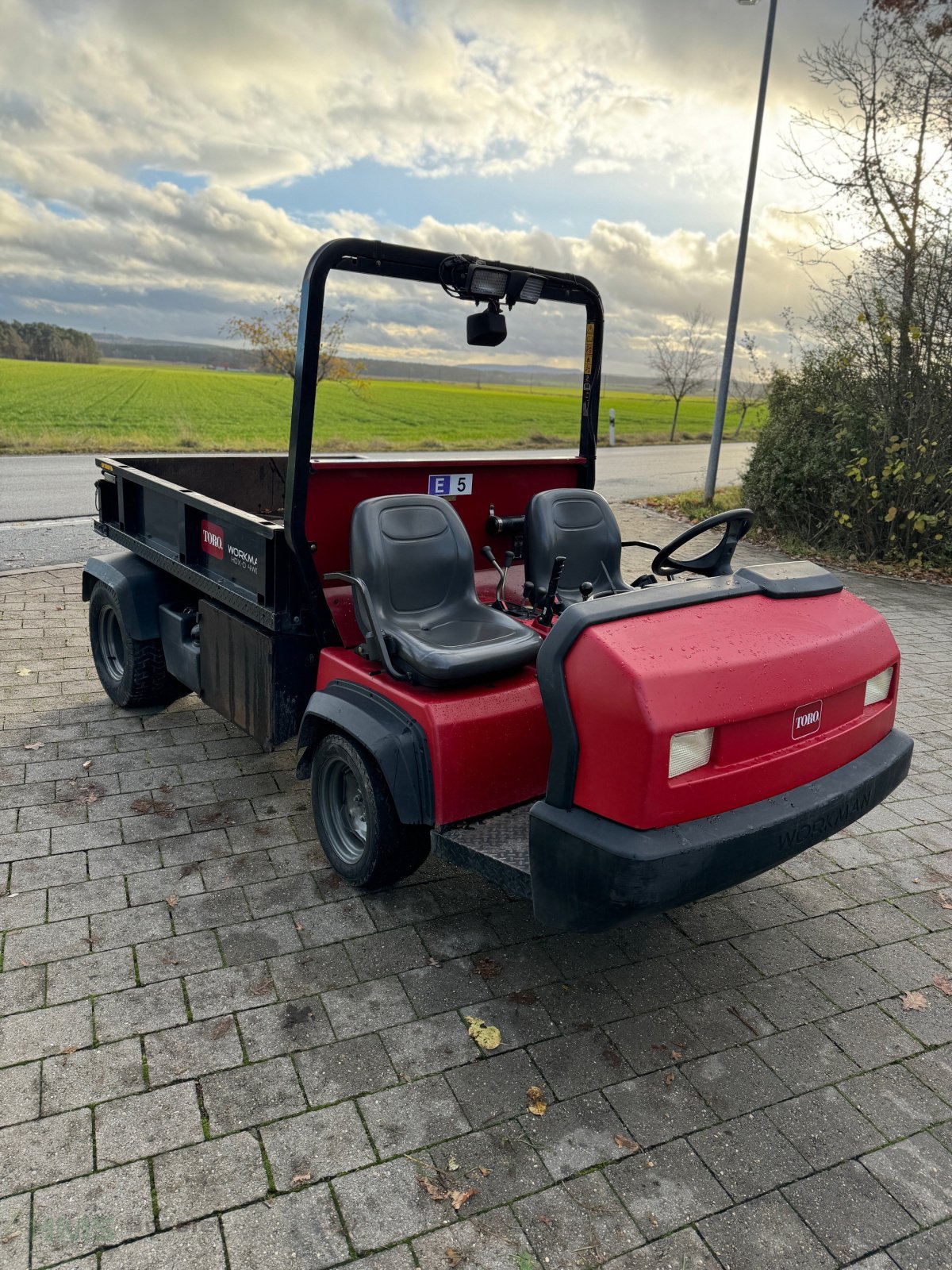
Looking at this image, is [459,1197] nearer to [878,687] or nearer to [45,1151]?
[45,1151]

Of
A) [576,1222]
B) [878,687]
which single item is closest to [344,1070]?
[576,1222]

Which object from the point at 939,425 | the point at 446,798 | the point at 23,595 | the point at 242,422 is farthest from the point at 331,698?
the point at 242,422

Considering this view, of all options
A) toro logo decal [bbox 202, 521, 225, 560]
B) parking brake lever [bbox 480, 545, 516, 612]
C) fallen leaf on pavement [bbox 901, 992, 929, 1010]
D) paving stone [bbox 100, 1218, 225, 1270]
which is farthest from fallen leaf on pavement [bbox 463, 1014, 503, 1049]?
toro logo decal [bbox 202, 521, 225, 560]

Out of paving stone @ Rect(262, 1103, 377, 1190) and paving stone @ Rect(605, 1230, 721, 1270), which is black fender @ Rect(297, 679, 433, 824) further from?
paving stone @ Rect(605, 1230, 721, 1270)

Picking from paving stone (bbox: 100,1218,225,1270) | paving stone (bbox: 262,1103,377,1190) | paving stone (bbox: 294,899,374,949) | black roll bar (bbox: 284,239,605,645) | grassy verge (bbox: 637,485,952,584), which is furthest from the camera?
grassy verge (bbox: 637,485,952,584)

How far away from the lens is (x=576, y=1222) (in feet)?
7.16

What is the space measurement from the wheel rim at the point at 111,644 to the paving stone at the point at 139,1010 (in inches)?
100

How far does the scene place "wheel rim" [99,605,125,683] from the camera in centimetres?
512

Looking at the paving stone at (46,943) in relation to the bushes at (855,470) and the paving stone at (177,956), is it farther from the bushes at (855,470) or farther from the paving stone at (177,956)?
the bushes at (855,470)

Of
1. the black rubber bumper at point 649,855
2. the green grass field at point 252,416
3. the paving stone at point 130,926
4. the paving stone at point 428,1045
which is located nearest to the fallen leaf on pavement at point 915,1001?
the black rubber bumper at point 649,855

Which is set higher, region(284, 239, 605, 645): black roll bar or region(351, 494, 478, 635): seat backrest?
region(284, 239, 605, 645): black roll bar

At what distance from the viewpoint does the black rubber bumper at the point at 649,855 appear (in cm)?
236

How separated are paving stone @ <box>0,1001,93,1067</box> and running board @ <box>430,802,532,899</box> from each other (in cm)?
117

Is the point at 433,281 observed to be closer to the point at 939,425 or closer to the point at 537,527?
the point at 537,527
